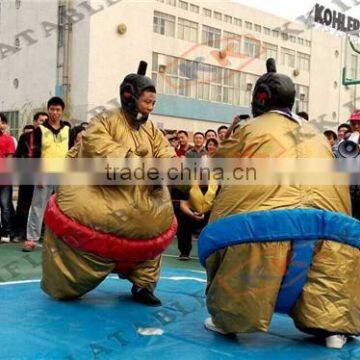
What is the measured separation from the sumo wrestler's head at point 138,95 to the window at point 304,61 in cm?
2384

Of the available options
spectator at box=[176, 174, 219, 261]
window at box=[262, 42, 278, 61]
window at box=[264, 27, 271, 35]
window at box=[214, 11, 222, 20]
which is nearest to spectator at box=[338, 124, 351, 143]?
spectator at box=[176, 174, 219, 261]

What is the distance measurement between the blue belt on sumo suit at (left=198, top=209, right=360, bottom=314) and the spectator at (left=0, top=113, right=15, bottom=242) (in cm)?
394

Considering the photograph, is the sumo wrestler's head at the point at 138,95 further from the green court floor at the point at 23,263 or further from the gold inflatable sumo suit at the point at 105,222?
the green court floor at the point at 23,263

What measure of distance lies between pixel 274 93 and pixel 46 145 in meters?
3.16

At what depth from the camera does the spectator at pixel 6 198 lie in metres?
6.27

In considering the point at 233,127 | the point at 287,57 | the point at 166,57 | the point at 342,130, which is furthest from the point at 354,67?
the point at 287,57

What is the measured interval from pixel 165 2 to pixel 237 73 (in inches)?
184

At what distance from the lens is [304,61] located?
26.9 m

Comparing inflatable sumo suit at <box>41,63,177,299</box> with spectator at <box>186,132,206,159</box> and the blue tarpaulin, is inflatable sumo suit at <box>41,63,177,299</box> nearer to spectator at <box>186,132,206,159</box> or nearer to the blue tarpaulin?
the blue tarpaulin

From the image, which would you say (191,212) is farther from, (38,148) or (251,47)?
(251,47)

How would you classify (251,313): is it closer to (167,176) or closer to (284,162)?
(284,162)

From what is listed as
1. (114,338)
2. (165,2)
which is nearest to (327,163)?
(114,338)

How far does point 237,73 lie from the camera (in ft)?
85.3

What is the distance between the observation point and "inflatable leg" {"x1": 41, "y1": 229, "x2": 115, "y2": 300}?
3.52 meters
